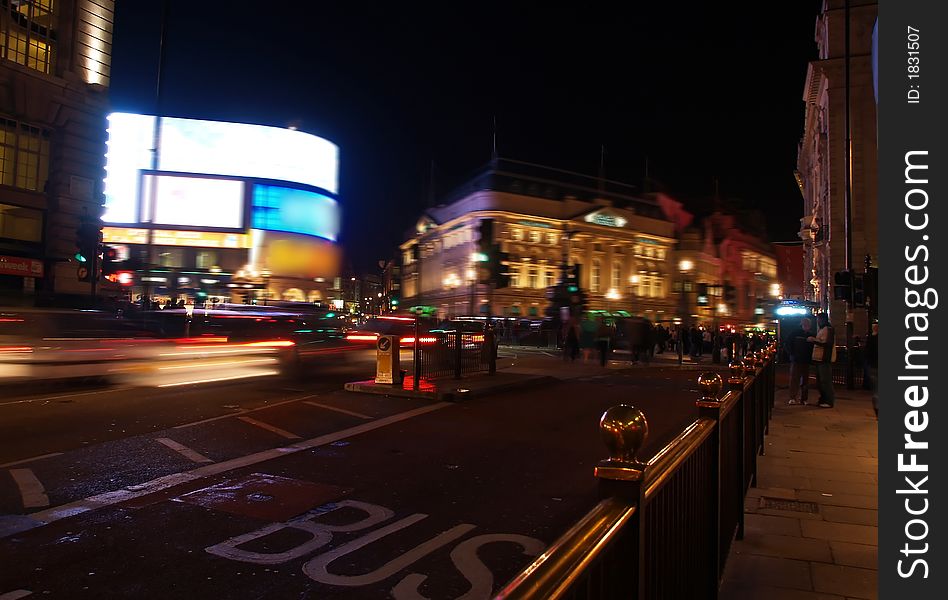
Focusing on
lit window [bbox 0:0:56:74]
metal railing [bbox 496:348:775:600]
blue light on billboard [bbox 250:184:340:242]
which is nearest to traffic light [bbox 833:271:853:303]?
metal railing [bbox 496:348:775:600]

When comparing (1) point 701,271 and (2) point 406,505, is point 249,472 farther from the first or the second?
(1) point 701,271

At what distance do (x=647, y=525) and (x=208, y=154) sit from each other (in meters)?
76.0

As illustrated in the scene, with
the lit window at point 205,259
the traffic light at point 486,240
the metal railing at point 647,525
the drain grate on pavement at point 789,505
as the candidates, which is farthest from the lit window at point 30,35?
the lit window at point 205,259

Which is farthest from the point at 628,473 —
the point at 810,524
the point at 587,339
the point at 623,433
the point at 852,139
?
the point at 852,139

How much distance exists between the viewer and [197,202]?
69250mm

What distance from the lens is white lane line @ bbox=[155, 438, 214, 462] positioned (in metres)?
7.61

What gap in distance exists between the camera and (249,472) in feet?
23.0

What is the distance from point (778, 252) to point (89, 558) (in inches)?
4768

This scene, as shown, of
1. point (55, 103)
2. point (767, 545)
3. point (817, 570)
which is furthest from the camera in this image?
point (55, 103)

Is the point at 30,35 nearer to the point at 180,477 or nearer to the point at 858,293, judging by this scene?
the point at 180,477

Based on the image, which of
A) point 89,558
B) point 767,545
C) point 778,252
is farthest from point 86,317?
point 778,252

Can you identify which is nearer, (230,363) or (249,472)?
(249,472)

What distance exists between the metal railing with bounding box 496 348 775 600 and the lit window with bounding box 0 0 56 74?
3693 cm

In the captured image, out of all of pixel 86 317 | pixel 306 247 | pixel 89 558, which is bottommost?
pixel 89 558
